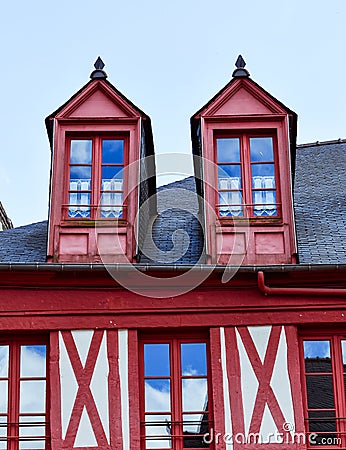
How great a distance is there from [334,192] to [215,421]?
158 inches

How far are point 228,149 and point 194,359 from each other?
2.46 metres

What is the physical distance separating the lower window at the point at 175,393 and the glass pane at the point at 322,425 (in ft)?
3.42

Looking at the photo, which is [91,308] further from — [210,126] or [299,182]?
[299,182]

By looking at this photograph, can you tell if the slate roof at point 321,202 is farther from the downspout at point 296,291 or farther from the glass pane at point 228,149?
the glass pane at point 228,149

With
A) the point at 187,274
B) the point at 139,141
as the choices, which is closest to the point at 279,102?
the point at 139,141

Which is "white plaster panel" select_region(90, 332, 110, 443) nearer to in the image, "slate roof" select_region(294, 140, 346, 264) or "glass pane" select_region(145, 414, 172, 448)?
"glass pane" select_region(145, 414, 172, 448)

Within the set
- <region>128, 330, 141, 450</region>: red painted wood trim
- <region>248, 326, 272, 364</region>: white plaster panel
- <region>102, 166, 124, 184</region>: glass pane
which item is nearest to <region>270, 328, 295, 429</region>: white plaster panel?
<region>248, 326, 272, 364</region>: white plaster panel

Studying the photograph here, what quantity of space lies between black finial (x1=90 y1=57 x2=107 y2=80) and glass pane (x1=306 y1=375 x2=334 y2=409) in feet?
13.4

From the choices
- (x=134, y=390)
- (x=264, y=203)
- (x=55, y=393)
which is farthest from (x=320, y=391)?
(x=55, y=393)

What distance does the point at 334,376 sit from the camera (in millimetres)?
10734

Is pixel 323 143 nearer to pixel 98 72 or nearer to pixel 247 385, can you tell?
pixel 98 72

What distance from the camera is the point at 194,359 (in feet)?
35.8

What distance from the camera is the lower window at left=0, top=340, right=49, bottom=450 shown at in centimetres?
1047

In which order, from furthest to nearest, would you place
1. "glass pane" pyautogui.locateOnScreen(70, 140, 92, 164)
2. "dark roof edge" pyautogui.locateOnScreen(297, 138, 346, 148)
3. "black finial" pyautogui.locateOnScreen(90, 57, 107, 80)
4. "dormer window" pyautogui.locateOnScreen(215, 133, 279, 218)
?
"dark roof edge" pyautogui.locateOnScreen(297, 138, 346, 148), "black finial" pyautogui.locateOnScreen(90, 57, 107, 80), "glass pane" pyautogui.locateOnScreen(70, 140, 92, 164), "dormer window" pyautogui.locateOnScreen(215, 133, 279, 218)
